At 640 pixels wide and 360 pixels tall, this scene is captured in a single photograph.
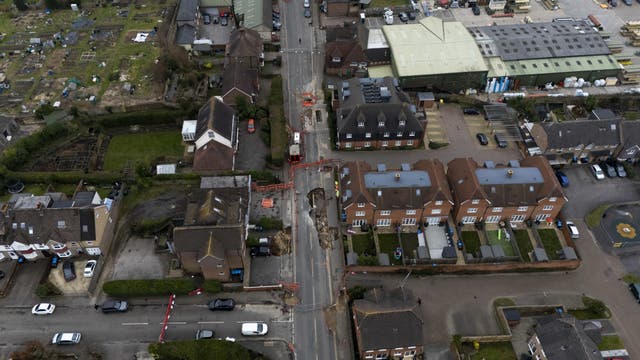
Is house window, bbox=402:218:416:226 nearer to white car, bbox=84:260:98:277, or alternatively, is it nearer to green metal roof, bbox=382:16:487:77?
green metal roof, bbox=382:16:487:77

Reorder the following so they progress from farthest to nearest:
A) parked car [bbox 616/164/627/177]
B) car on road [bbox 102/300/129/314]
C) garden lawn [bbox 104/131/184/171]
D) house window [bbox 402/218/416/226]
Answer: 1. garden lawn [bbox 104/131/184/171]
2. parked car [bbox 616/164/627/177]
3. house window [bbox 402/218/416/226]
4. car on road [bbox 102/300/129/314]

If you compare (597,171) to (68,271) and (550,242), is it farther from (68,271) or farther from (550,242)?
(68,271)

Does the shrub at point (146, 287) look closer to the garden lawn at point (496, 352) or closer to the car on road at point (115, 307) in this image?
the car on road at point (115, 307)

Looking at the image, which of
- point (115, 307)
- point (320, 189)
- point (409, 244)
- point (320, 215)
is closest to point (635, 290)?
point (409, 244)

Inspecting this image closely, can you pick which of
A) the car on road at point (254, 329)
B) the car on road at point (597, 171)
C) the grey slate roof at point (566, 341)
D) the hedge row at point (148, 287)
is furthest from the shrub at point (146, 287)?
the car on road at point (597, 171)

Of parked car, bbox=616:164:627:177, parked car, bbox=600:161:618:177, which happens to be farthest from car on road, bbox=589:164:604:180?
parked car, bbox=616:164:627:177
